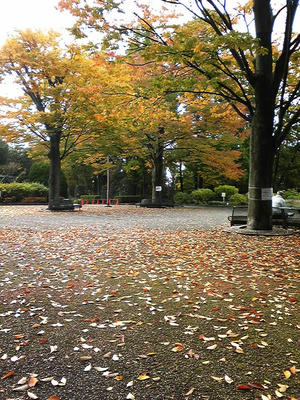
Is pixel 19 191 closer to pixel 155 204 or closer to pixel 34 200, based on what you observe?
pixel 34 200

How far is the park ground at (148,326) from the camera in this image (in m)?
2.30

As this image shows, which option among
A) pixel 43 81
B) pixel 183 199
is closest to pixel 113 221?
pixel 43 81

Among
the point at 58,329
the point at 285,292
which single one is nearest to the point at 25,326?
the point at 58,329

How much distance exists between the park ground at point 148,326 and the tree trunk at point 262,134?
123 inches

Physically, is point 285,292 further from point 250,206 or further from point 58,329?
point 250,206

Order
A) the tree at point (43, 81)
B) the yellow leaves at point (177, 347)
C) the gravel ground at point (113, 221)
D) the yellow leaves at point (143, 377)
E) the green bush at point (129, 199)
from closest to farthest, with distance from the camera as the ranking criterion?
the yellow leaves at point (143, 377) < the yellow leaves at point (177, 347) < the gravel ground at point (113, 221) < the tree at point (43, 81) < the green bush at point (129, 199)

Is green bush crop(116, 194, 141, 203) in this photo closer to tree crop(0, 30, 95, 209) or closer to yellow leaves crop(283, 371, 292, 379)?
tree crop(0, 30, 95, 209)

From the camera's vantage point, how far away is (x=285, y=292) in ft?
14.2

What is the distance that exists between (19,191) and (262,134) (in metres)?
19.7

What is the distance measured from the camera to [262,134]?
943 centimetres

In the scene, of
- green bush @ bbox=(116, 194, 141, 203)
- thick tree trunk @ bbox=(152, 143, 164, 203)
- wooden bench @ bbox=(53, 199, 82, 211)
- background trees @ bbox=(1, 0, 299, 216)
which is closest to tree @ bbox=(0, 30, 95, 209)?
background trees @ bbox=(1, 0, 299, 216)

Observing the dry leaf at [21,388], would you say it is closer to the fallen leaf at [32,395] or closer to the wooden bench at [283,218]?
the fallen leaf at [32,395]

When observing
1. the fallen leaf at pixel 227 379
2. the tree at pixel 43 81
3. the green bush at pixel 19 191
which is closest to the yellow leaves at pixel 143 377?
the fallen leaf at pixel 227 379

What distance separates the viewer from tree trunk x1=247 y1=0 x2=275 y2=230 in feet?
30.5
